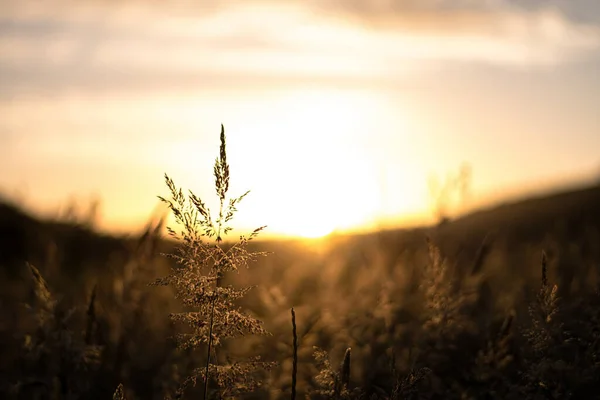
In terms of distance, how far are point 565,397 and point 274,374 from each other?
100 inches

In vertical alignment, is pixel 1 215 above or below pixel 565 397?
above

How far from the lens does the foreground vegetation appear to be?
3838 mm

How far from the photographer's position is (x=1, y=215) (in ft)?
99.7

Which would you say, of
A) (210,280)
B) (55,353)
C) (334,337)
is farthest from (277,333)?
(210,280)

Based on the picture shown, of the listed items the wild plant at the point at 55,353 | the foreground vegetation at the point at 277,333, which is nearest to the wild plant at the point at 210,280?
the foreground vegetation at the point at 277,333

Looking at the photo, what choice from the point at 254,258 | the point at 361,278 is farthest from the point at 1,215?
the point at 254,258

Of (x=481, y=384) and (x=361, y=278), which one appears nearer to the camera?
(x=481, y=384)

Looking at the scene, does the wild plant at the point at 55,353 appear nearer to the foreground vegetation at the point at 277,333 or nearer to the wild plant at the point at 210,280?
the foreground vegetation at the point at 277,333

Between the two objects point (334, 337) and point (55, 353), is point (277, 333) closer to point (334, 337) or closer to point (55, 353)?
point (334, 337)

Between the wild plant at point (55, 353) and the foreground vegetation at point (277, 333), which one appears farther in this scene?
the wild plant at point (55, 353)

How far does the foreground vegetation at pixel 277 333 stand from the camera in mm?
3838

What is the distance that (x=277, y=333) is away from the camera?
7578 mm

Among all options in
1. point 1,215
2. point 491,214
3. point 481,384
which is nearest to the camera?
point 481,384

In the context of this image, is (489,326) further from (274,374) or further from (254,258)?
(254,258)
